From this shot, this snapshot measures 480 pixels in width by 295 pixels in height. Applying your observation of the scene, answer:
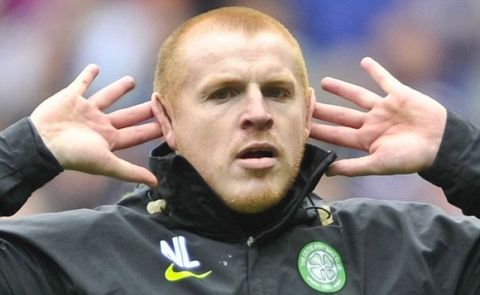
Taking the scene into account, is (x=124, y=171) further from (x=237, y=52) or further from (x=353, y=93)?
(x=353, y=93)

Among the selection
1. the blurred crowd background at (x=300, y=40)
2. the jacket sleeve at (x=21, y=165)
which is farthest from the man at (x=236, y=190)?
the blurred crowd background at (x=300, y=40)

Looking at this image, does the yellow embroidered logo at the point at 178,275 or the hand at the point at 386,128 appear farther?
the hand at the point at 386,128

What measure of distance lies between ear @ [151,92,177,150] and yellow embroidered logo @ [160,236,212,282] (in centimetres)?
32

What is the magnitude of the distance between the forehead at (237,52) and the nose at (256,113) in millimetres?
89

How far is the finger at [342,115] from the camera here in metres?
3.70

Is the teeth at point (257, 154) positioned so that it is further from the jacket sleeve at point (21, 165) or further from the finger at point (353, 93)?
the jacket sleeve at point (21, 165)

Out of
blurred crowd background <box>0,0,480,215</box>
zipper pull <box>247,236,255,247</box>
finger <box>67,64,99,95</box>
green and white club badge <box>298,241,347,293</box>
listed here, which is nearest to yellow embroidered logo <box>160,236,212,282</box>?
zipper pull <box>247,236,255,247</box>

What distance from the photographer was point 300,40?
19.2 feet

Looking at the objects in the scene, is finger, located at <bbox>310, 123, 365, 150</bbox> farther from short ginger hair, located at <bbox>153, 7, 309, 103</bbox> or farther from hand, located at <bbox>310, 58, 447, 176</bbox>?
short ginger hair, located at <bbox>153, 7, 309, 103</bbox>

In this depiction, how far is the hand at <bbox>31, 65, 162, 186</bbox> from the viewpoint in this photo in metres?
3.47

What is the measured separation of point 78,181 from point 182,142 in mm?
1610

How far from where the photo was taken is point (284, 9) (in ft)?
19.5

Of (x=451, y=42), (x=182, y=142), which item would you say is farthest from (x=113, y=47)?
Result: (x=182, y=142)

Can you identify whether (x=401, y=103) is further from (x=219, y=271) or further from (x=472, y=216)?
(x=219, y=271)
